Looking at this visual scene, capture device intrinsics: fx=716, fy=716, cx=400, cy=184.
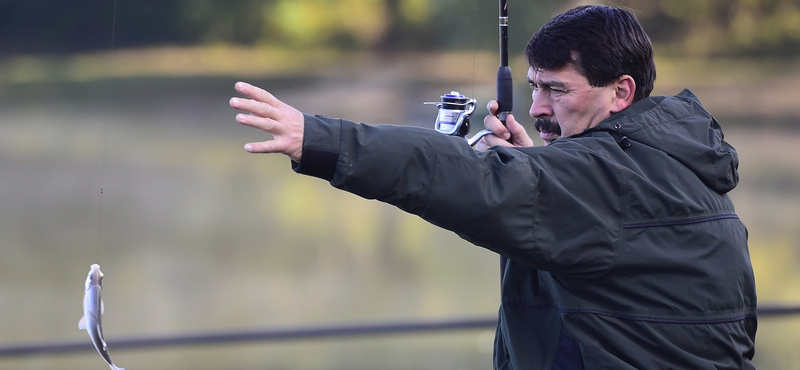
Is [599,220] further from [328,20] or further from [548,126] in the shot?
[328,20]

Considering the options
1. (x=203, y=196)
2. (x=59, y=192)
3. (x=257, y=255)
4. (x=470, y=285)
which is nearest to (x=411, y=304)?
(x=470, y=285)

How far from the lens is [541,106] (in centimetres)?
164

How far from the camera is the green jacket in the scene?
3.94ft

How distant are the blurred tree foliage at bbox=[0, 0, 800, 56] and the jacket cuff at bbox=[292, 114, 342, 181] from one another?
6.79 ft

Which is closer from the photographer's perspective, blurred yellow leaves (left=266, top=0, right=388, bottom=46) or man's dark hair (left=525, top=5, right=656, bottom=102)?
man's dark hair (left=525, top=5, right=656, bottom=102)

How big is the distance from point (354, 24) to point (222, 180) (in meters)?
0.92

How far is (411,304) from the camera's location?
3383 millimetres

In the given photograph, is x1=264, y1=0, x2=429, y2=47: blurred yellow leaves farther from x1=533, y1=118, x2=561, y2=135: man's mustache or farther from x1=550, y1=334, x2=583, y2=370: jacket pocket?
x1=550, y1=334, x2=583, y2=370: jacket pocket

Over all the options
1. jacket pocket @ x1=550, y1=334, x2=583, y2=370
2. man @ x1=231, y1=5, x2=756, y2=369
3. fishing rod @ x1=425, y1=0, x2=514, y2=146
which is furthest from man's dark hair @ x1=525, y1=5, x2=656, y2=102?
jacket pocket @ x1=550, y1=334, x2=583, y2=370

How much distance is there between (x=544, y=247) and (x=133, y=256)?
2.21 meters

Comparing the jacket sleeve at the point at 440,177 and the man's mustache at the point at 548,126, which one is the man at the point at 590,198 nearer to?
the jacket sleeve at the point at 440,177

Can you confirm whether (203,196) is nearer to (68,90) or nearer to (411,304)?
(68,90)

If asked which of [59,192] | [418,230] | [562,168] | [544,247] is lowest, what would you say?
[418,230]

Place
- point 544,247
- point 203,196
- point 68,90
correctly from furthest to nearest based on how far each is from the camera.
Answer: point 203,196, point 68,90, point 544,247
